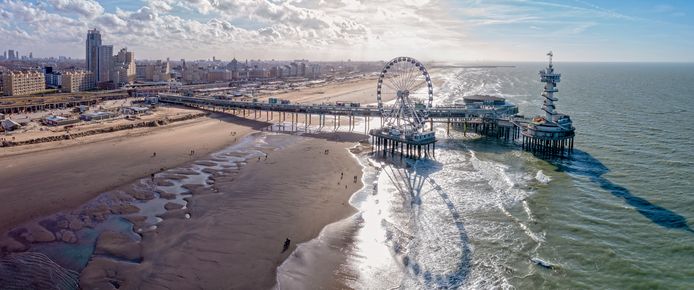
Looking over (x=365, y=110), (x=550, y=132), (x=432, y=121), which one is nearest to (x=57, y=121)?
(x=365, y=110)

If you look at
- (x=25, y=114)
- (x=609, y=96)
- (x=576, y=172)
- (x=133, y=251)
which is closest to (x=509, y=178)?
(x=576, y=172)

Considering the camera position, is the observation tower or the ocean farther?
the observation tower

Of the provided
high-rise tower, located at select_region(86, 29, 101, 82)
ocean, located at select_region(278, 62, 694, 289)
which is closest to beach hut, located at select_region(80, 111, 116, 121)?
ocean, located at select_region(278, 62, 694, 289)

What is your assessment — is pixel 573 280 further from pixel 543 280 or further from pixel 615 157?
pixel 615 157

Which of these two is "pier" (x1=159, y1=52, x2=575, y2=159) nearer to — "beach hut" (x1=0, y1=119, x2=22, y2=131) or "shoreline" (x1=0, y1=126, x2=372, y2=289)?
"shoreline" (x1=0, y1=126, x2=372, y2=289)

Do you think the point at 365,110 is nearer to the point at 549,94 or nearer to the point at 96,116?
the point at 549,94

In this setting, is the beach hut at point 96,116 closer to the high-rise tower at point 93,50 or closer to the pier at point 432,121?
the pier at point 432,121
